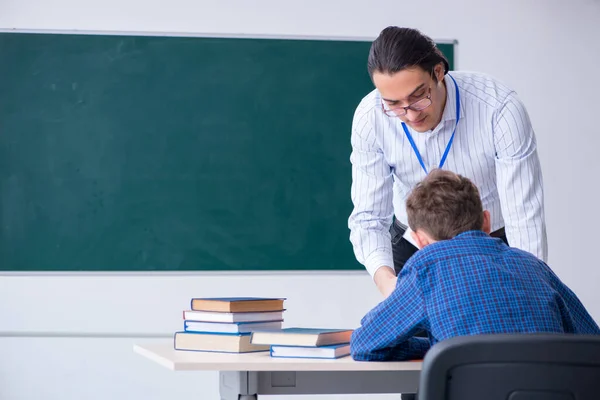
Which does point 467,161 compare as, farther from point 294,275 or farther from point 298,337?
point 294,275

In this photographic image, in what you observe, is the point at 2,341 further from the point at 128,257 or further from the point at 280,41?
the point at 280,41

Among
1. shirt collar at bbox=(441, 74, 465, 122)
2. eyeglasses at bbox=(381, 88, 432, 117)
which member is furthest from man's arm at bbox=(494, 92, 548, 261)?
eyeglasses at bbox=(381, 88, 432, 117)

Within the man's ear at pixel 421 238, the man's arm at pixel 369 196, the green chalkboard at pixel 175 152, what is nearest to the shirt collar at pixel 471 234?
the man's ear at pixel 421 238

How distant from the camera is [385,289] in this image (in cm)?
216

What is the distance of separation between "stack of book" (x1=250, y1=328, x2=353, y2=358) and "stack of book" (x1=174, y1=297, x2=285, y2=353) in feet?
0.21

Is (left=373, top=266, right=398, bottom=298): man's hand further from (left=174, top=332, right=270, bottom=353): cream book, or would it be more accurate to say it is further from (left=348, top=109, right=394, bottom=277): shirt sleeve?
(left=174, top=332, right=270, bottom=353): cream book

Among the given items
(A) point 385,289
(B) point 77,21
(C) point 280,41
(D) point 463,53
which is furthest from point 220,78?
(A) point 385,289

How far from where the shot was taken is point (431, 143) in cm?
232

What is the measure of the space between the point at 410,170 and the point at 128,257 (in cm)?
215

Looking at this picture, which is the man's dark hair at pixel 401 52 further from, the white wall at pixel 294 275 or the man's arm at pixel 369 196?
the white wall at pixel 294 275

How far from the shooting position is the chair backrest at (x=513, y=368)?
4.27 ft

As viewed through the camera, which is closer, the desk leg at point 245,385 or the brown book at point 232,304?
the desk leg at point 245,385

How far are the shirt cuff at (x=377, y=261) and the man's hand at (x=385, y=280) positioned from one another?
3cm

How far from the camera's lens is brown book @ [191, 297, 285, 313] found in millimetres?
1952
